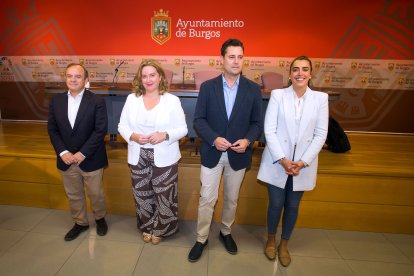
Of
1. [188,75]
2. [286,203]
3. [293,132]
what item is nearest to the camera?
[293,132]

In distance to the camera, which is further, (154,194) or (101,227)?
(101,227)

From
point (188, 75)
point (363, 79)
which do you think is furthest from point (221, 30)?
point (363, 79)

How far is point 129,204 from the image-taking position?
9.53 ft

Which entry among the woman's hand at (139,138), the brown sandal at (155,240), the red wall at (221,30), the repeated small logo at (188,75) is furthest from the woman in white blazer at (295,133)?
the repeated small logo at (188,75)

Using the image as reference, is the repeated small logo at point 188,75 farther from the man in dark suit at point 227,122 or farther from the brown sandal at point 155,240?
the brown sandal at point 155,240

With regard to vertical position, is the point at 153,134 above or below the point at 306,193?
above

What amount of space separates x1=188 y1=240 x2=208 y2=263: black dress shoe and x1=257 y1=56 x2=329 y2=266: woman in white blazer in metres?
0.75

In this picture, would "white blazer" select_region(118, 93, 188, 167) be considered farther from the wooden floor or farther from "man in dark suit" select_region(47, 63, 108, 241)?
the wooden floor

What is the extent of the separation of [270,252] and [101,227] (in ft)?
5.22

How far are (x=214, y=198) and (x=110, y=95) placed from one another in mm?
2212

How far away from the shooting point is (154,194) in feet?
7.77

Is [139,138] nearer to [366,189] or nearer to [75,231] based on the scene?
[75,231]

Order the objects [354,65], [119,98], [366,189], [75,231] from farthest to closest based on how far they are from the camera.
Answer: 1. [354,65]
2. [119,98]
3. [366,189]
4. [75,231]

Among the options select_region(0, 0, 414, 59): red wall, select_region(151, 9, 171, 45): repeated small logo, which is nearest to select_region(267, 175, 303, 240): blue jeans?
select_region(0, 0, 414, 59): red wall
